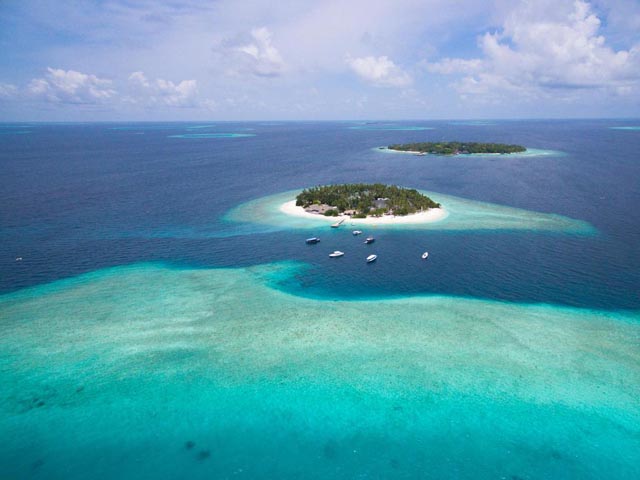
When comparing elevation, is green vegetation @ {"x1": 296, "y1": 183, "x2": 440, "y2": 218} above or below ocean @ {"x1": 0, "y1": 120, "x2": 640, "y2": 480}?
above

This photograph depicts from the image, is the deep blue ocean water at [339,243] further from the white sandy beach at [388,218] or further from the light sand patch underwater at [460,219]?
the white sandy beach at [388,218]

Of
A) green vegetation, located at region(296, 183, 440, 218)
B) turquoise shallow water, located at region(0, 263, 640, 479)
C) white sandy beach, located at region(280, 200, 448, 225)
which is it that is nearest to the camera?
turquoise shallow water, located at region(0, 263, 640, 479)

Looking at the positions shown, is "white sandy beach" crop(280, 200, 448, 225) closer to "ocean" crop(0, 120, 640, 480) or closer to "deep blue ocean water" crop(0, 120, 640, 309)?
"ocean" crop(0, 120, 640, 480)

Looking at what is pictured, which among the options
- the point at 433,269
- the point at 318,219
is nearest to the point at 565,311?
the point at 433,269

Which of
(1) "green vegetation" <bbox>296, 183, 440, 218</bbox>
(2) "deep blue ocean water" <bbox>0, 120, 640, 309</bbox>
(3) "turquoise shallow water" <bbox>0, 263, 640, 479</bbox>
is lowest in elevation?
(3) "turquoise shallow water" <bbox>0, 263, 640, 479</bbox>

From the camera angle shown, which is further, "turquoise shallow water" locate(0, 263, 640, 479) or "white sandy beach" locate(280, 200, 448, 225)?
"white sandy beach" locate(280, 200, 448, 225)

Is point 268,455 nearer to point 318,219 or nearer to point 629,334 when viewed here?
point 629,334

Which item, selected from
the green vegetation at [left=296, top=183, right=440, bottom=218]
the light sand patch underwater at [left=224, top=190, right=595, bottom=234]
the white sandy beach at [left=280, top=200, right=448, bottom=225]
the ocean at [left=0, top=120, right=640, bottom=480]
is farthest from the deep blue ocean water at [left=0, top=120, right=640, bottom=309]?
the green vegetation at [left=296, top=183, right=440, bottom=218]
